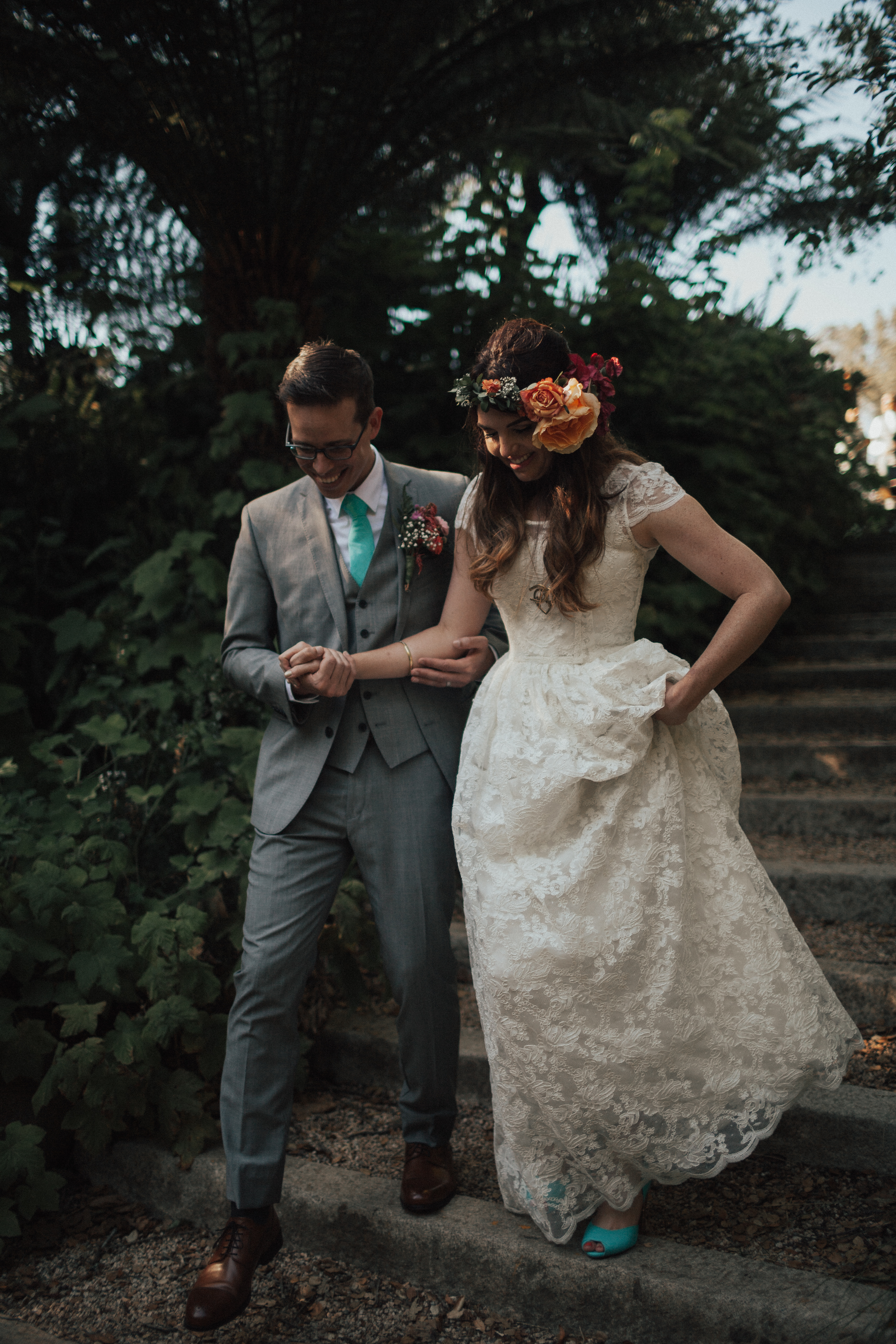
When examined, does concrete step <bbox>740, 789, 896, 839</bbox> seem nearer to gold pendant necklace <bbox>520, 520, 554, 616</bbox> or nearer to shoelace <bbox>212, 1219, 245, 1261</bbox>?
gold pendant necklace <bbox>520, 520, 554, 616</bbox>

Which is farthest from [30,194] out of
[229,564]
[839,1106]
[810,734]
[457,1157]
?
[839,1106]

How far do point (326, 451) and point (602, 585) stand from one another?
2.43 ft

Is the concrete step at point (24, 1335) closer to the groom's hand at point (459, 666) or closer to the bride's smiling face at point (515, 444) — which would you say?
the groom's hand at point (459, 666)

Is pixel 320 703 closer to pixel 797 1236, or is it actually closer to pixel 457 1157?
pixel 457 1157

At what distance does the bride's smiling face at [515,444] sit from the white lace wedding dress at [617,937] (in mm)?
146

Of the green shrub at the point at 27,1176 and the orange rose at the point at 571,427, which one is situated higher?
the orange rose at the point at 571,427

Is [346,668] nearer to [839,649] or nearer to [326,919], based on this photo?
[326,919]

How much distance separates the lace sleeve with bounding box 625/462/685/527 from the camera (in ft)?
6.85

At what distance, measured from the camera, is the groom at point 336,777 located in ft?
7.17

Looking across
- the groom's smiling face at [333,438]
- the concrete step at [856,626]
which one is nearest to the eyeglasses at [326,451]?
the groom's smiling face at [333,438]

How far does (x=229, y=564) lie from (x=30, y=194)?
3.62 metres

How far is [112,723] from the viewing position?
3.39 meters

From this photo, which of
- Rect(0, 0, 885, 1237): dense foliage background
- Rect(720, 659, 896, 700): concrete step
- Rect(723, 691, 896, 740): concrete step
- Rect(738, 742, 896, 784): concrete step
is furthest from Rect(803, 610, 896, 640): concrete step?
Rect(738, 742, 896, 784): concrete step

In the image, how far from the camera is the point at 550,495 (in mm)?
2211
